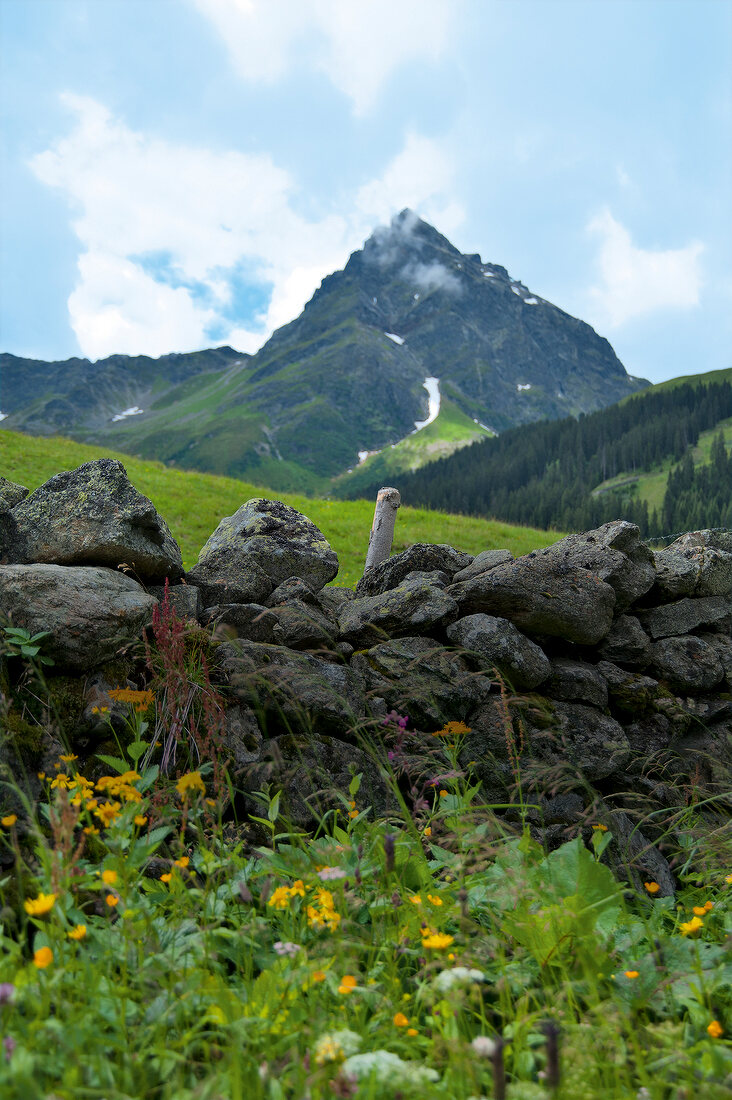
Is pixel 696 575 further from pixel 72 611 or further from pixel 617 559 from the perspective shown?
pixel 72 611

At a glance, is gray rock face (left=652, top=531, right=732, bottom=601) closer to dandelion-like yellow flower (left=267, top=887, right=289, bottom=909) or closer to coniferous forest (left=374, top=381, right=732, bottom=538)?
dandelion-like yellow flower (left=267, top=887, right=289, bottom=909)

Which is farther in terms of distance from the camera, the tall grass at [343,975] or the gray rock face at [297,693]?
the gray rock face at [297,693]

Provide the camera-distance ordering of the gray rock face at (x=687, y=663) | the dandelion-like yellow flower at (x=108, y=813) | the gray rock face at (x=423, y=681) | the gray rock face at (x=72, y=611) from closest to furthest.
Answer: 1. the dandelion-like yellow flower at (x=108, y=813)
2. the gray rock face at (x=72, y=611)
3. the gray rock face at (x=423, y=681)
4. the gray rock face at (x=687, y=663)

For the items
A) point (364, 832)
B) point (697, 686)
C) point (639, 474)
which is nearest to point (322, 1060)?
point (364, 832)

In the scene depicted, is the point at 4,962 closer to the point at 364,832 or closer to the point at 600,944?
the point at 364,832

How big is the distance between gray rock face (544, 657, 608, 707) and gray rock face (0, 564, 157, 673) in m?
4.33

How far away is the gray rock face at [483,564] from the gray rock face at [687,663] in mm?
2114

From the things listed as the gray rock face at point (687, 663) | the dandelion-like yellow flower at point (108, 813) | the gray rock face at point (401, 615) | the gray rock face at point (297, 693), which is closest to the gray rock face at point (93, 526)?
the gray rock face at point (297, 693)

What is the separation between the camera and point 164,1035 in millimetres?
2156

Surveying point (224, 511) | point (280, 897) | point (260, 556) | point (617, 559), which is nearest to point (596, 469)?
point (224, 511)

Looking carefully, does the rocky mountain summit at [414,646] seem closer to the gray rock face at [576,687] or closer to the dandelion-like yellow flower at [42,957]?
the gray rock face at [576,687]

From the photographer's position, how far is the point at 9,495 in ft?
20.3

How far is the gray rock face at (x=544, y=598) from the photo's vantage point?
21.6 ft

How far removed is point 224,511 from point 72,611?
15968 millimetres
